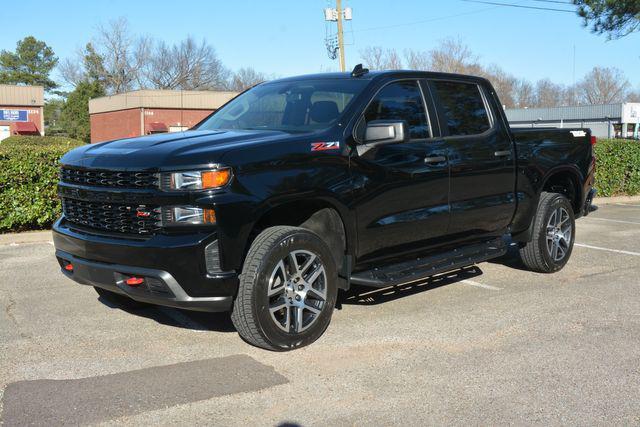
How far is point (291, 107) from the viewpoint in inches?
216

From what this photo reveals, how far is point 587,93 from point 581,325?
103056mm

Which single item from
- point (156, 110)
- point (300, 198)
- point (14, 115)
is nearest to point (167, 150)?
point (300, 198)

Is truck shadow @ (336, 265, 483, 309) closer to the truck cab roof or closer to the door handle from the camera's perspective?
the door handle

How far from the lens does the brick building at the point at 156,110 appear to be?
167 ft

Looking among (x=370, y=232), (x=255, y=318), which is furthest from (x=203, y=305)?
(x=370, y=232)

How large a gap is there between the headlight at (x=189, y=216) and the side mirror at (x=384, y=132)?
53.9 inches

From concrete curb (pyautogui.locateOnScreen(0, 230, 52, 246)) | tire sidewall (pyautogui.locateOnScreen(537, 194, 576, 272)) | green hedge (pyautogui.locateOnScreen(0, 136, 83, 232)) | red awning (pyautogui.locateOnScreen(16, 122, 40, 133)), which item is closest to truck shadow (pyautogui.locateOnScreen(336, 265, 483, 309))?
tire sidewall (pyautogui.locateOnScreen(537, 194, 576, 272))

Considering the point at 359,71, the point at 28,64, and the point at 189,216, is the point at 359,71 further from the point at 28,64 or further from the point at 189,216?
the point at 28,64

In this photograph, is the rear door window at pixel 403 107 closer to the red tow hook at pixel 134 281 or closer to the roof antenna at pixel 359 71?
the roof antenna at pixel 359 71

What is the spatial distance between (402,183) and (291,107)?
45.0 inches

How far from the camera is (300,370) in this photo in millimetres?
4305

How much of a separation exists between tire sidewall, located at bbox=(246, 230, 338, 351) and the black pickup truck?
10 millimetres

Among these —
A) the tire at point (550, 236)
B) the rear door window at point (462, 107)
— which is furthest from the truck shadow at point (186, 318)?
the tire at point (550, 236)

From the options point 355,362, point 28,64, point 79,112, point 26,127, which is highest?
point 28,64
